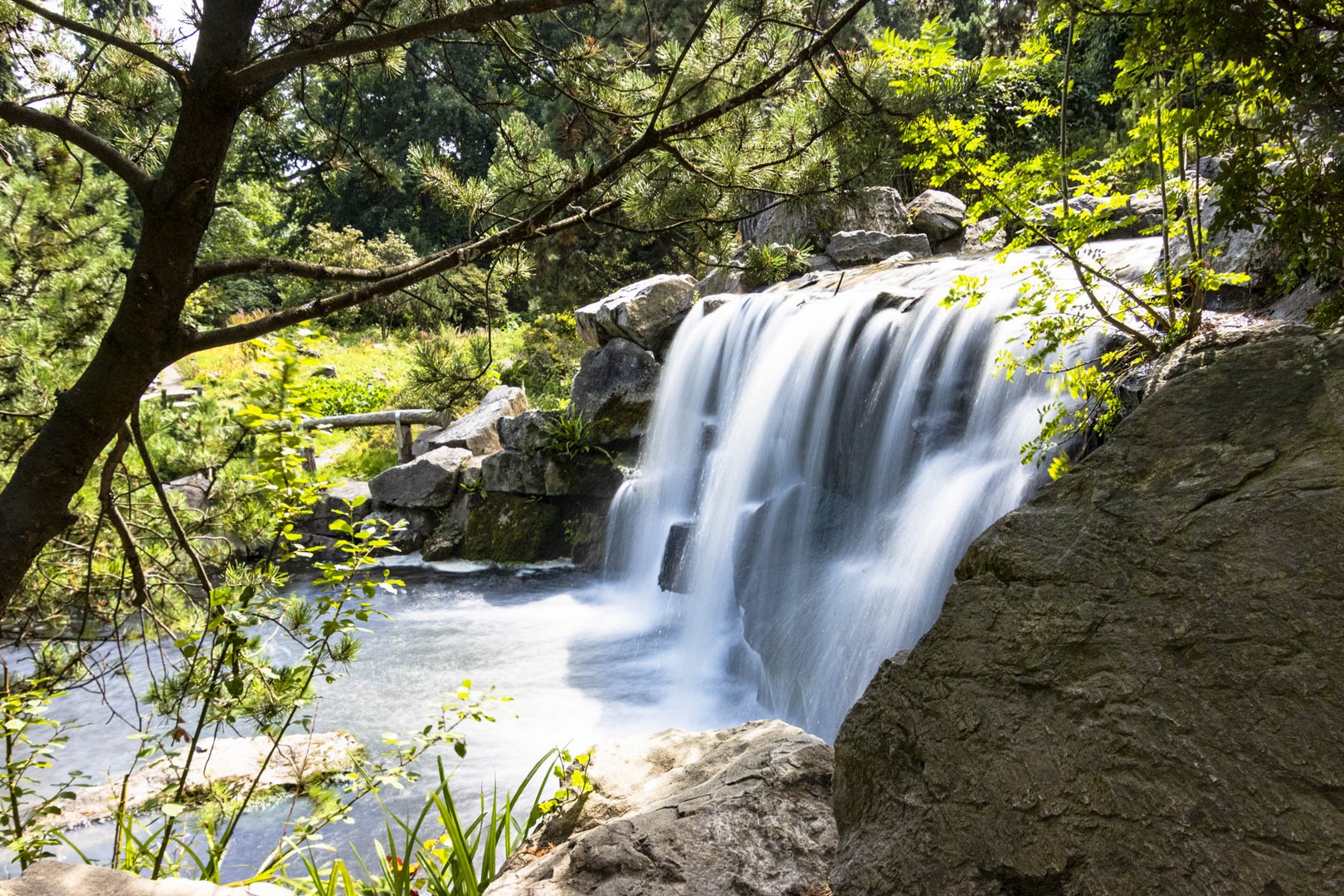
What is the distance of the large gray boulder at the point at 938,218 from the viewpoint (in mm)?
10484

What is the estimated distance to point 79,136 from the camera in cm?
183

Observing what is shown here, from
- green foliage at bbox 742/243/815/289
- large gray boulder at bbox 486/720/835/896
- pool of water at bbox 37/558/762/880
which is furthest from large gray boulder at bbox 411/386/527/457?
large gray boulder at bbox 486/720/835/896

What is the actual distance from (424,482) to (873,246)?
6309 millimetres

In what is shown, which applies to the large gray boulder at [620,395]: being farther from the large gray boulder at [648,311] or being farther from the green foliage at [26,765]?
the green foliage at [26,765]

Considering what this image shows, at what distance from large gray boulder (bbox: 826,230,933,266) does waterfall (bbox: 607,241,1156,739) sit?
29.8 inches

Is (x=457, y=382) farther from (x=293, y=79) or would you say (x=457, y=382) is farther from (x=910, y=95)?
(x=910, y=95)

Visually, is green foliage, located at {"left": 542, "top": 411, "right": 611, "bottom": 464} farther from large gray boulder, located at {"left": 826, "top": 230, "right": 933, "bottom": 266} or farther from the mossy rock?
large gray boulder, located at {"left": 826, "top": 230, "right": 933, "bottom": 266}

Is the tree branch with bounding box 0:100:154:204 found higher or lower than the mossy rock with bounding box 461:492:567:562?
higher

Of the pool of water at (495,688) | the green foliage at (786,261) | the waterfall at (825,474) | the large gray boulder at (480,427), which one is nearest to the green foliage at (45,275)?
the pool of water at (495,688)

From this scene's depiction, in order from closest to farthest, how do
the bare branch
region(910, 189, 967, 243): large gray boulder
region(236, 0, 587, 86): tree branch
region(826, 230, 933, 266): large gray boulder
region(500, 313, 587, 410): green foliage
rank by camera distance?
region(236, 0, 587, 86): tree branch, the bare branch, region(826, 230, 933, 266): large gray boulder, region(910, 189, 967, 243): large gray boulder, region(500, 313, 587, 410): green foliage

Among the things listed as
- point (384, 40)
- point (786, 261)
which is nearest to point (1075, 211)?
point (384, 40)

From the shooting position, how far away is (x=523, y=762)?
17.5 ft

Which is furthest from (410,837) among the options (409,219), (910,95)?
(409,219)

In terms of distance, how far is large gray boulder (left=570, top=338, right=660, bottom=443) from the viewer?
33.2 feet
